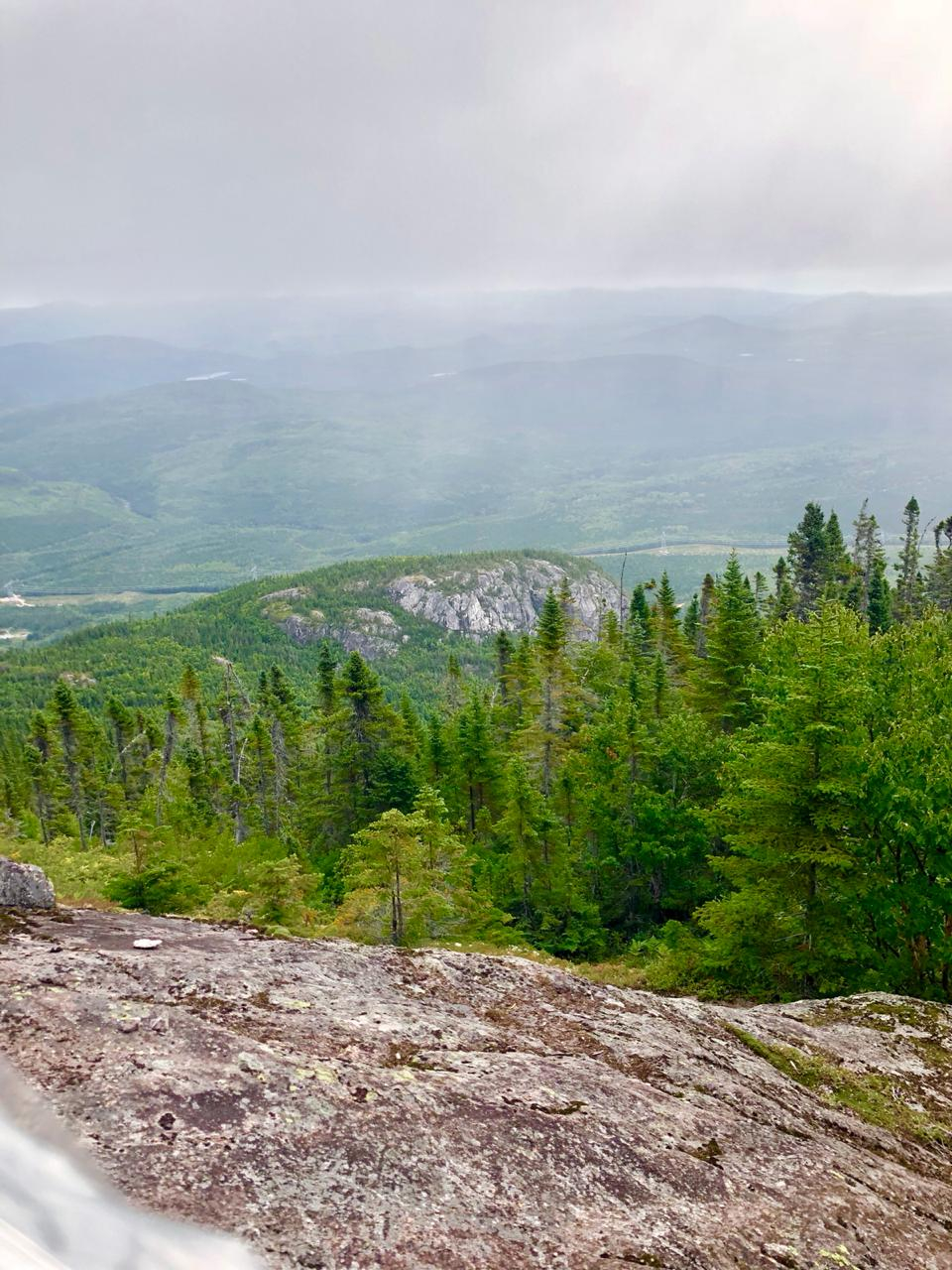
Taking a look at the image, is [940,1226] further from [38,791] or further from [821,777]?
[38,791]

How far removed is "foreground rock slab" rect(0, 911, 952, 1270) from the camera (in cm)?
522

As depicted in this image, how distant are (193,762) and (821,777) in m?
58.2

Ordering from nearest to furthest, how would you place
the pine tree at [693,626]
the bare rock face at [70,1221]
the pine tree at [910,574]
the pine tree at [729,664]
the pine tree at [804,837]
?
the bare rock face at [70,1221] < the pine tree at [804,837] < the pine tree at [729,664] < the pine tree at [693,626] < the pine tree at [910,574]

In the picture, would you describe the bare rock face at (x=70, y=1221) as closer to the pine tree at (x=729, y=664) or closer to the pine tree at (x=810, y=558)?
the pine tree at (x=729, y=664)

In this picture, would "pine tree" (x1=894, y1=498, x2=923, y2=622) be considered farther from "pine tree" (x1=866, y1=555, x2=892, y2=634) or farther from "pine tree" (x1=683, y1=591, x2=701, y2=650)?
"pine tree" (x1=683, y1=591, x2=701, y2=650)

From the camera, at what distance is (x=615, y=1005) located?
10.5 meters

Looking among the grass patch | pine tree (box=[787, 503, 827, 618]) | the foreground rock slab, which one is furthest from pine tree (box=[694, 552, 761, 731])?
pine tree (box=[787, 503, 827, 618])

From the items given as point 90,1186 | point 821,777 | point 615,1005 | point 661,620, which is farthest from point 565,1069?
point 661,620

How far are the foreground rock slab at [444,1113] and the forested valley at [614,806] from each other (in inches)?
188

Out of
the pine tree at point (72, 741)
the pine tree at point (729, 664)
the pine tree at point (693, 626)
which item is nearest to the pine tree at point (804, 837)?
the pine tree at point (729, 664)

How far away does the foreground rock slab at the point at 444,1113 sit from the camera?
5.22 metres

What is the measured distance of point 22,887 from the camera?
9.57 meters

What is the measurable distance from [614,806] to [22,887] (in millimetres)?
27008

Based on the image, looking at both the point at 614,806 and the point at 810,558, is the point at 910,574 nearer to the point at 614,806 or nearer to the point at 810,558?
the point at 810,558
